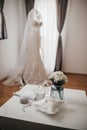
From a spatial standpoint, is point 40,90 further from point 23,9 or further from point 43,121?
point 23,9

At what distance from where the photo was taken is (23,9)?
4324 mm

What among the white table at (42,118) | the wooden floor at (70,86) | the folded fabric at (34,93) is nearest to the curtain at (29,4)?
the wooden floor at (70,86)

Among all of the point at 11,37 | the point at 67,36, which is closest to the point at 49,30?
the point at 67,36

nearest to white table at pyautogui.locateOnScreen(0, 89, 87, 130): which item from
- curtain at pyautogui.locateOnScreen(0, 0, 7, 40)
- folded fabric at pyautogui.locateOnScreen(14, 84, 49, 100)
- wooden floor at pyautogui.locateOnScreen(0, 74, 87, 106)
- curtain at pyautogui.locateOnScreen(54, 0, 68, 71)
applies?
folded fabric at pyautogui.locateOnScreen(14, 84, 49, 100)

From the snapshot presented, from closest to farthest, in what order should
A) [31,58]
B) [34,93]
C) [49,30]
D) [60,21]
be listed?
1. [34,93]
2. [31,58]
3. [60,21]
4. [49,30]

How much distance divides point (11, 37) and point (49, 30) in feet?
3.24

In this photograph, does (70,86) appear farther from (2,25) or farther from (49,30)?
(2,25)

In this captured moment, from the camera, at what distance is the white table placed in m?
1.39

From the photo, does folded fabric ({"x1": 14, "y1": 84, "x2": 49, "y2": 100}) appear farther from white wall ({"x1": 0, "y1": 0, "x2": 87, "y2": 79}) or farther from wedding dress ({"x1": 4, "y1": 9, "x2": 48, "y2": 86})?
white wall ({"x1": 0, "y1": 0, "x2": 87, "y2": 79})

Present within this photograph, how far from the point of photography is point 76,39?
425cm

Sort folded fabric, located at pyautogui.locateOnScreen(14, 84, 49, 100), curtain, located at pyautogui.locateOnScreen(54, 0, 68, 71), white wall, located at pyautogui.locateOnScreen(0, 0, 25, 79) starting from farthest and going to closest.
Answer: curtain, located at pyautogui.locateOnScreen(54, 0, 68, 71) → white wall, located at pyautogui.locateOnScreen(0, 0, 25, 79) → folded fabric, located at pyautogui.locateOnScreen(14, 84, 49, 100)

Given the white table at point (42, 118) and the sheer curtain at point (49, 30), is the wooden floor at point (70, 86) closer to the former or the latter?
the sheer curtain at point (49, 30)

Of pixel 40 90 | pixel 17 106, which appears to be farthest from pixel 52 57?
pixel 17 106

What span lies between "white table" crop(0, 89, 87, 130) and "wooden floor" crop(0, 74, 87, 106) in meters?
1.21
